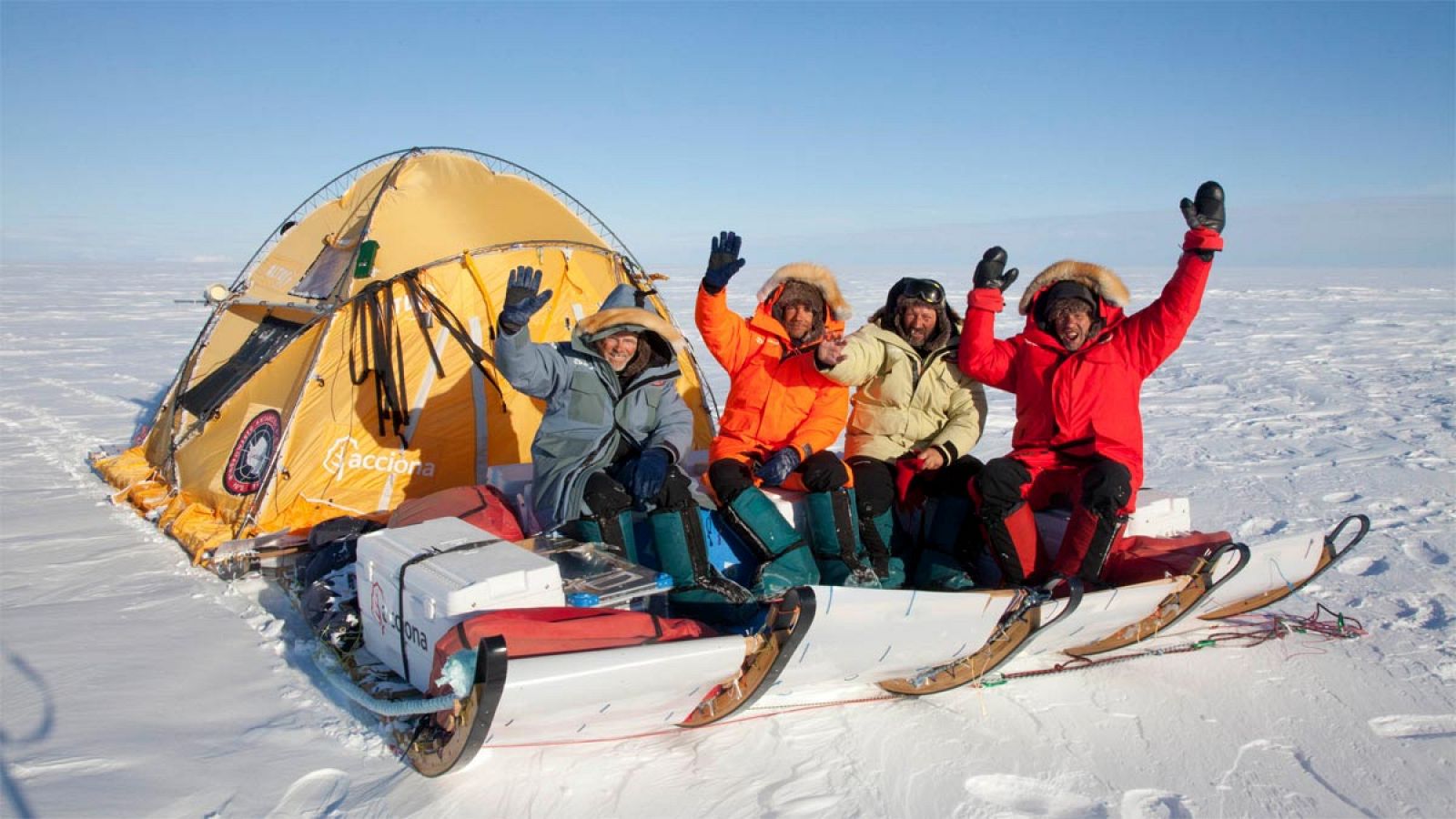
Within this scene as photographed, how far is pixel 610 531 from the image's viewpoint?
3707 millimetres

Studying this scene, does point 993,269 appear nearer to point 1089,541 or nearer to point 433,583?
point 1089,541

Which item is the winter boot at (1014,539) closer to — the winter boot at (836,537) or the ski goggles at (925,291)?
the winter boot at (836,537)

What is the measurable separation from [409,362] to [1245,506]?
4.71 meters

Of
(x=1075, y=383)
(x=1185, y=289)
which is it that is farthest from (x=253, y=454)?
(x=1185, y=289)

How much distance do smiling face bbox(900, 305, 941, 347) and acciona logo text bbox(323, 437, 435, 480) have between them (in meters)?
2.73

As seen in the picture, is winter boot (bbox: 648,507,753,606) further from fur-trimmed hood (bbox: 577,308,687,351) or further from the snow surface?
fur-trimmed hood (bbox: 577,308,687,351)

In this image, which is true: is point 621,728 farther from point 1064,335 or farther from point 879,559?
point 1064,335

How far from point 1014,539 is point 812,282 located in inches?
58.8

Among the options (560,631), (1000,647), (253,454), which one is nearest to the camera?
(560,631)

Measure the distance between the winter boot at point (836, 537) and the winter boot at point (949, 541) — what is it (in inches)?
9.9

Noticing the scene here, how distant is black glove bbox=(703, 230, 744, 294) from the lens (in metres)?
4.16

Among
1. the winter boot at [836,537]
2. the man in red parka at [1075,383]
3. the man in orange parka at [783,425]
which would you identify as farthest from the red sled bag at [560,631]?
the man in red parka at [1075,383]

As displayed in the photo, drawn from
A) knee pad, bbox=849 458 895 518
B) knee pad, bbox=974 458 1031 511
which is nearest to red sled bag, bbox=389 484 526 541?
knee pad, bbox=849 458 895 518

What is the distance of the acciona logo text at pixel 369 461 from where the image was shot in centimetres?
516
